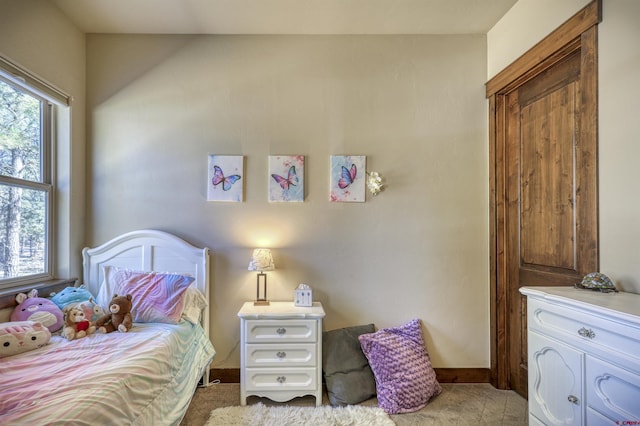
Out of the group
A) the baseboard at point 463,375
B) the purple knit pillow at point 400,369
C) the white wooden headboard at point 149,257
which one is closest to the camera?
the purple knit pillow at point 400,369

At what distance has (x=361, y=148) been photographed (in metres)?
2.66

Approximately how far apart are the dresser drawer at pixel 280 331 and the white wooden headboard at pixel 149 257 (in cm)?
49

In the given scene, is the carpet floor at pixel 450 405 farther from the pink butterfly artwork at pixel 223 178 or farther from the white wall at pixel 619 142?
the pink butterfly artwork at pixel 223 178

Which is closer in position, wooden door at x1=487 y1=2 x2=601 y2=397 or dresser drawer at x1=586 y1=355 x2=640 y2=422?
dresser drawer at x1=586 y1=355 x2=640 y2=422

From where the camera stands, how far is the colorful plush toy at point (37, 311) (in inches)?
74.7

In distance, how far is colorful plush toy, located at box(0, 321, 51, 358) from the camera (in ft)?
5.26

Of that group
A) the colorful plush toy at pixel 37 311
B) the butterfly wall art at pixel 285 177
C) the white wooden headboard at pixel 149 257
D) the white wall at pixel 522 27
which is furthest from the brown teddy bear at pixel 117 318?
the white wall at pixel 522 27

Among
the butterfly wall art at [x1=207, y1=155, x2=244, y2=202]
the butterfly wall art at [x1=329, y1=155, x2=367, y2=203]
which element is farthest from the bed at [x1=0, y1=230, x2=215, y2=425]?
the butterfly wall art at [x1=329, y1=155, x2=367, y2=203]

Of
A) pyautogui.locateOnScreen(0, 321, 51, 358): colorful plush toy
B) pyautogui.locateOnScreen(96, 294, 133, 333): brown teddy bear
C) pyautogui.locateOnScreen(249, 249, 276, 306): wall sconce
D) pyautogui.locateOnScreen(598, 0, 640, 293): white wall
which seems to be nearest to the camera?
pyautogui.locateOnScreen(598, 0, 640, 293): white wall

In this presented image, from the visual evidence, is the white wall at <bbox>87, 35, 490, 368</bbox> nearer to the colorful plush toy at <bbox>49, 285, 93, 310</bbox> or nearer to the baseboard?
the baseboard

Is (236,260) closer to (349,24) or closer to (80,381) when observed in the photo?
(80,381)

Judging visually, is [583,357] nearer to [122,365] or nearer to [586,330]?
[586,330]

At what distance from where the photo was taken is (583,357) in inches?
52.2

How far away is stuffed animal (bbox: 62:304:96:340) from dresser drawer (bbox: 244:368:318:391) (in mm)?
993
